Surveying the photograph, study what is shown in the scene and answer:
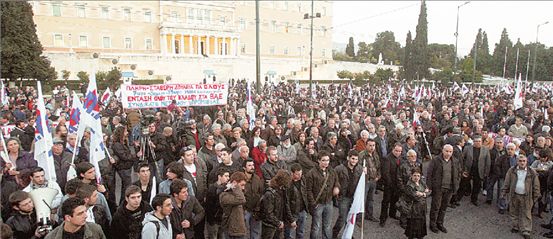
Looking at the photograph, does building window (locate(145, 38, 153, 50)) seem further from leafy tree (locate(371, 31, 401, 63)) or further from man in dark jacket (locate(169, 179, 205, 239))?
man in dark jacket (locate(169, 179, 205, 239))

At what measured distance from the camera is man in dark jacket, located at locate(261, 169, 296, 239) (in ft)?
17.5

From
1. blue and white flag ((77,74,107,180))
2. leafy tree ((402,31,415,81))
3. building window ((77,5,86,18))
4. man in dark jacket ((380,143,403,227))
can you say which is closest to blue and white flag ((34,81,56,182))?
blue and white flag ((77,74,107,180))

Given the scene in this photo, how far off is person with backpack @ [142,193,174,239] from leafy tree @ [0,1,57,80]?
33557 mm

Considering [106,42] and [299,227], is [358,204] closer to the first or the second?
[299,227]

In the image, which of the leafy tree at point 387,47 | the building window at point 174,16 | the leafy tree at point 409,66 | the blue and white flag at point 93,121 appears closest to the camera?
the blue and white flag at point 93,121

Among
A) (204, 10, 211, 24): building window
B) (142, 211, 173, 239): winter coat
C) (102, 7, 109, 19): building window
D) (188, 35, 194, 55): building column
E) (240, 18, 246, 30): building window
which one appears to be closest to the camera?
(142, 211, 173, 239): winter coat

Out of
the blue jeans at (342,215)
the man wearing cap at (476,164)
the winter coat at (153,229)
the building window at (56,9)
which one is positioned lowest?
the blue jeans at (342,215)

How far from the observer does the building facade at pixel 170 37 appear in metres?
47.4

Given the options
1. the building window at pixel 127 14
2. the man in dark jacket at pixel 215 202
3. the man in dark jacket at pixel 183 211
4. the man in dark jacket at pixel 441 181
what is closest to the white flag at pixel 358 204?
the man in dark jacket at pixel 215 202

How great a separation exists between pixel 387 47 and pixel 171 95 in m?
88.9

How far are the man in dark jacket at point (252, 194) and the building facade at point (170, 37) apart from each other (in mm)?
41674

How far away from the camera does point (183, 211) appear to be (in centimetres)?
484

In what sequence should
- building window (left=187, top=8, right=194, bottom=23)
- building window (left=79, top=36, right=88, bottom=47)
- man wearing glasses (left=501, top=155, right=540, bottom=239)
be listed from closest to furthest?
man wearing glasses (left=501, top=155, right=540, bottom=239)
building window (left=79, top=36, right=88, bottom=47)
building window (left=187, top=8, right=194, bottom=23)

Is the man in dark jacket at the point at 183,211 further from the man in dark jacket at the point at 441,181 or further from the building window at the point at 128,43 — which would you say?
the building window at the point at 128,43
